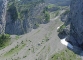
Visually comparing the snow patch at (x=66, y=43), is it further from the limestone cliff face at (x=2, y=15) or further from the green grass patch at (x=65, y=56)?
the limestone cliff face at (x=2, y=15)

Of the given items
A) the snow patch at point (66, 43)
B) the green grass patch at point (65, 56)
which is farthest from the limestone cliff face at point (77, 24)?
the green grass patch at point (65, 56)

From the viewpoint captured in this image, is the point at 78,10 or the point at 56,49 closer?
the point at 56,49

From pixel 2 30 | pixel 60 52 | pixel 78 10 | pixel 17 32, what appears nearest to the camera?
pixel 60 52

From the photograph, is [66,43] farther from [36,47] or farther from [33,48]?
[33,48]

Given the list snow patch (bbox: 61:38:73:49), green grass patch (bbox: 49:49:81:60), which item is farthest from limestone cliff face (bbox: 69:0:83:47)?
green grass patch (bbox: 49:49:81:60)

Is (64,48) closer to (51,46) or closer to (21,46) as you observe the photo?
(51,46)

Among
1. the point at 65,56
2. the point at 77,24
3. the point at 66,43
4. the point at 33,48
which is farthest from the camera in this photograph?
the point at 66,43

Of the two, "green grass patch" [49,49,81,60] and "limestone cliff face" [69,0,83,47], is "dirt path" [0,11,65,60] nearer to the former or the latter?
"green grass patch" [49,49,81,60]

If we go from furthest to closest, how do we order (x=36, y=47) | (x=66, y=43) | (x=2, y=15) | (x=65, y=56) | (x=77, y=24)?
(x=2, y=15) < (x=36, y=47) < (x=66, y=43) < (x=77, y=24) < (x=65, y=56)

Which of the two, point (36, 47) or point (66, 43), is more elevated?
point (66, 43)

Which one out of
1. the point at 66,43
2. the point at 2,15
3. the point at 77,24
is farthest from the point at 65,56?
the point at 2,15


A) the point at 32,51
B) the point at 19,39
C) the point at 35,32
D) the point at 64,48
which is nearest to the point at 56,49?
the point at 64,48
